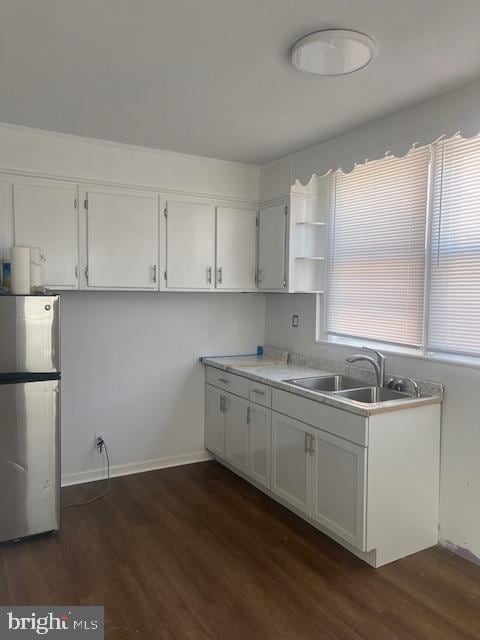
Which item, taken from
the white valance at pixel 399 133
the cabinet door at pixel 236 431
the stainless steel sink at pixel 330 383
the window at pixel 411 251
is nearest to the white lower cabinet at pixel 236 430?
the cabinet door at pixel 236 431

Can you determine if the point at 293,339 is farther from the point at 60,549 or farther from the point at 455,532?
the point at 60,549

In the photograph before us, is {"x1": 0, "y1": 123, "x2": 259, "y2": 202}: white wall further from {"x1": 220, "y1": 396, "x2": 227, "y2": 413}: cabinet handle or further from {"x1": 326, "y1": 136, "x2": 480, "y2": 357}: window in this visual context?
{"x1": 220, "y1": 396, "x2": 227, "y2": 413}: cabinet handle

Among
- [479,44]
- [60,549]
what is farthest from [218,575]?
[479,44]

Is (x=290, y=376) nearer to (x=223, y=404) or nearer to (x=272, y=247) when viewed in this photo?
(x=223, y=404)

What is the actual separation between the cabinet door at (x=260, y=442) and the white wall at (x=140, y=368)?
2.60ft

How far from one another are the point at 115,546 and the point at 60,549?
31cm

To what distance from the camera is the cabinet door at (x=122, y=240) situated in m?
3.35

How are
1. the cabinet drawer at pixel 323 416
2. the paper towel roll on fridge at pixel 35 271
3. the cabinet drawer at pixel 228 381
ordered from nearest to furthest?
1. the cabinet drawer at pixel 323 416
2. the paper towel roll on fridge at pixel 35 271
3. the cabinet drawer at pixel 228 381

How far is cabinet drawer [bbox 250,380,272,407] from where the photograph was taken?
331 cm

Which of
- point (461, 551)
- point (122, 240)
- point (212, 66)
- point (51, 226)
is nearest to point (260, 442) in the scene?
point (461, 551)

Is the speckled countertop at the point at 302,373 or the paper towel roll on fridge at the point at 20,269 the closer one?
the speckled countertop at the point at 302,373

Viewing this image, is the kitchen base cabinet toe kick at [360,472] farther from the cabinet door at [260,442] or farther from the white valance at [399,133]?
the white valance at [399,133]

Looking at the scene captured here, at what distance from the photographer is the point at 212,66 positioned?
2.21 meters

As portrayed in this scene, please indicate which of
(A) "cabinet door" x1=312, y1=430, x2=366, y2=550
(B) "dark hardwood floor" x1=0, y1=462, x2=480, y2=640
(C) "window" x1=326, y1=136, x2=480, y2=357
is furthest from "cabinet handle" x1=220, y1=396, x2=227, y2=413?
(A) "cabinet door" x1=312, y1=430, x2=366, y2=550
